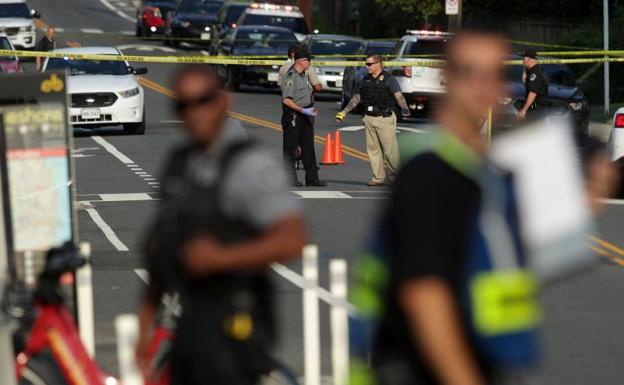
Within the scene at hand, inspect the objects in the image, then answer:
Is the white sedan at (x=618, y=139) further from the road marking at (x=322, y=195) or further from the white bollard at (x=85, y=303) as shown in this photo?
the white bollard at (x=85, y=303)

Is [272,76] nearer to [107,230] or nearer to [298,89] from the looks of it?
[298,89]

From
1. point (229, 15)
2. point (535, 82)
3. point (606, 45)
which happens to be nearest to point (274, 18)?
point (229, 15)

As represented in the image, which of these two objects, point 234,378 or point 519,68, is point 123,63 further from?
point 234,378

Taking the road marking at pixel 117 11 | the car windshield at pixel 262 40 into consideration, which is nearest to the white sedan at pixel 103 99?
the car windshield at pixel 262 40

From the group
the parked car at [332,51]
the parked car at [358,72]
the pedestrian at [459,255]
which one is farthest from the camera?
the parked car at [332,51]

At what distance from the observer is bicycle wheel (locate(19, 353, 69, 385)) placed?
7.00 metres

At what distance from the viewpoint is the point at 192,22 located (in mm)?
55188

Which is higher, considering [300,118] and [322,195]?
[300,118]

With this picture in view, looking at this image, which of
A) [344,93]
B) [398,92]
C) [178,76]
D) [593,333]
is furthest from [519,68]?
[178,76]

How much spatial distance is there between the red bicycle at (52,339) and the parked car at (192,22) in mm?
47118

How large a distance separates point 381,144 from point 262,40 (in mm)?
20150

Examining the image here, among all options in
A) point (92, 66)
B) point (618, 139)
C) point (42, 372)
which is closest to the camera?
point (42, 372)

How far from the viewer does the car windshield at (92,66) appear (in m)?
29.0

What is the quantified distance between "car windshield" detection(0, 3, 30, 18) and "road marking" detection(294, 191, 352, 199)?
32485 mm
